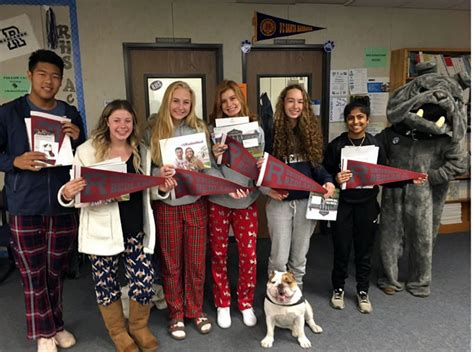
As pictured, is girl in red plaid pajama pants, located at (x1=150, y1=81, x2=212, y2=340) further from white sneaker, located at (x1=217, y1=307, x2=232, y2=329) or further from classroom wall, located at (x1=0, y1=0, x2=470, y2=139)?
classroom wall, located at (x1=0, y1=0, x2=470, y2=139)

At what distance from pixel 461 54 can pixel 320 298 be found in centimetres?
305

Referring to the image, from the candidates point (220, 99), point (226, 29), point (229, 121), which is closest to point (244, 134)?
point (229, 121)

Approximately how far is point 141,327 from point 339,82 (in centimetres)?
302

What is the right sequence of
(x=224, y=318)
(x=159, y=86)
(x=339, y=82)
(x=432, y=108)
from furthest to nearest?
(x=339, y=82)
(x=159, y=86)
(x=432, y=108)
(x=224, y=318)

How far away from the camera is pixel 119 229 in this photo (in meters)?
1.85

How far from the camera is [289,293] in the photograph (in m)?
1.98

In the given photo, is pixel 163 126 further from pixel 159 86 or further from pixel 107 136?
pixel 159 86

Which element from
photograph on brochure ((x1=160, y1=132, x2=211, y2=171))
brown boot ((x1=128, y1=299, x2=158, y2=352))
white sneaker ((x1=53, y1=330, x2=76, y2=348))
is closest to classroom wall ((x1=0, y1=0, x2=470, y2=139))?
photograph on brochure ((x1=160, y1=132, x2=211, y2=171))

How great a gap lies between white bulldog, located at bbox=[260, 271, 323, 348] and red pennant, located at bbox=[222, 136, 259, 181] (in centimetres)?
59

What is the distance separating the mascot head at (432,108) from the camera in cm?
245

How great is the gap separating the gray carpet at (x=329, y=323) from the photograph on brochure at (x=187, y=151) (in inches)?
42.1

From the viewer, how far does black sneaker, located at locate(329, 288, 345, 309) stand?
98.0 inches

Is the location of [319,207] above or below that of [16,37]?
below

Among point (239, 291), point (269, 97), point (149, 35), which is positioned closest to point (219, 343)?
point (239, 291)
